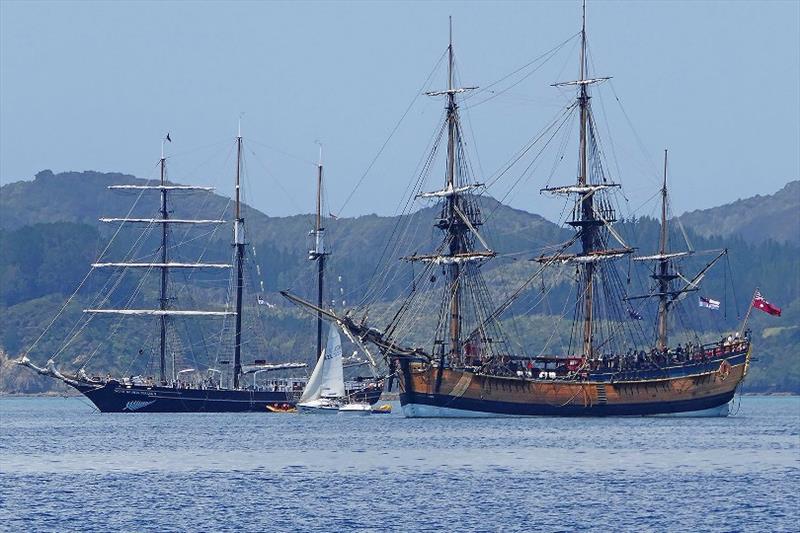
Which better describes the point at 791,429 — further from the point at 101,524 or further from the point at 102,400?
the point at 101,524

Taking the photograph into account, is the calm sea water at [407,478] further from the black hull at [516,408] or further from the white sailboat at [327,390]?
the white sailboat at [327,390]

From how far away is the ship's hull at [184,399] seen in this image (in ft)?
599

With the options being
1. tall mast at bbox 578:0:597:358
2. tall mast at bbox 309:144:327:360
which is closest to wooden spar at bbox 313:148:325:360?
tall mast at bbox 309:144:327:360

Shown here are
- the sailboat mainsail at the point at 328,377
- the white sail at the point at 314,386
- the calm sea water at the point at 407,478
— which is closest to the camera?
the calm sea water at the point at 407,478

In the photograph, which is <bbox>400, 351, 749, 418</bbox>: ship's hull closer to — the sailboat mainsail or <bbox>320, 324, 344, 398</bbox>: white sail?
<bbox>320, 324, 344, 398</bbox>: white sail

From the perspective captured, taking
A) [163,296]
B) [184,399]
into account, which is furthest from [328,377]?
[163,296]

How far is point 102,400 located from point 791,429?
2818 inches

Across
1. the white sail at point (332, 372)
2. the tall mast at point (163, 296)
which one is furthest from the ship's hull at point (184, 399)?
the white sail at point (332, 372)

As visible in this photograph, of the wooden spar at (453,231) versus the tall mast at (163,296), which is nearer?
the wooden spar at (453,231)

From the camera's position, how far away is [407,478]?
89.6 metres

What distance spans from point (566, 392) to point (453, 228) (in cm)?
1762

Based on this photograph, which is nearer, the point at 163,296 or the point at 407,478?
the point at 407,478

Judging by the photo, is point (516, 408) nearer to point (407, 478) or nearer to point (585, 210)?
point (585, 210)

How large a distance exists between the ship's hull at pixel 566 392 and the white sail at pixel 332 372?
648 inches
